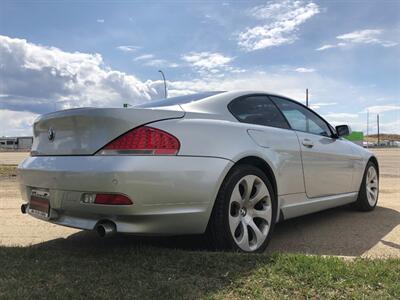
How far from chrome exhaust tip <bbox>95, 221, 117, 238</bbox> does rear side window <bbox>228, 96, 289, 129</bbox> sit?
4.89 feet

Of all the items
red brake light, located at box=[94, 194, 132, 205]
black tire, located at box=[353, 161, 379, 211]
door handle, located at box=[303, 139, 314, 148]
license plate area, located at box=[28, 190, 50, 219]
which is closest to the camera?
red brake light, located at box=[94, 194, 132, 205]

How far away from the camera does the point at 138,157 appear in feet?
10.4

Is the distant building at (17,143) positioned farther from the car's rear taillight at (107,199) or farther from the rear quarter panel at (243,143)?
the car's rear taillight at (107,199)

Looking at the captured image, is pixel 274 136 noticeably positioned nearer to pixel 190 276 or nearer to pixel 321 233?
pixel 321 233

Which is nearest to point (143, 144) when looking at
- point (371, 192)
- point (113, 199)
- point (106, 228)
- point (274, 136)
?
point (113, 199)

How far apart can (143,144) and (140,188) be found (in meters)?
0.32

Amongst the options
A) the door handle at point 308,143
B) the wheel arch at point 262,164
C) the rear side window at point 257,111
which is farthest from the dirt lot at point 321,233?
the rear side window at point 257,111

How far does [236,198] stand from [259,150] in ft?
1.70

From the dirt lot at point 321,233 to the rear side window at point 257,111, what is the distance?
3.88ft

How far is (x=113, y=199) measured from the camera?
315cm

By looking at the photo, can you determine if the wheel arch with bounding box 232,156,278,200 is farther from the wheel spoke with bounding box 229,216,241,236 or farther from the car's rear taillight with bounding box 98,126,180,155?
the car's rear taillight with bounding box 98,126,180,155

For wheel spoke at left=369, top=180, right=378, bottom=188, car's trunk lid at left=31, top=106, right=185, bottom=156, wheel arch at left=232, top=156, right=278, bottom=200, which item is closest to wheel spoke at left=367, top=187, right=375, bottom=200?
wheel spoke at left=369, top=180, right=378, bottom=188

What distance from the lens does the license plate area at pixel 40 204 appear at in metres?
3.58

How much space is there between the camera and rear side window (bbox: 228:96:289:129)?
411 centimetres
